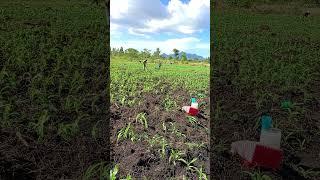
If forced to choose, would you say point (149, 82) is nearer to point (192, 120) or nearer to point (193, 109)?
point (193, 109)

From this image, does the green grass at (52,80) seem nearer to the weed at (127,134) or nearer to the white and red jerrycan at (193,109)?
the weed at (127,134)

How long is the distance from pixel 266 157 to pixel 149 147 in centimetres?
78

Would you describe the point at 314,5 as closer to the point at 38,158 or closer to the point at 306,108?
the point at 306,108

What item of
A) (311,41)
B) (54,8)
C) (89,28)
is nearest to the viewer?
(89,28)

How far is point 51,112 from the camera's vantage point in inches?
135

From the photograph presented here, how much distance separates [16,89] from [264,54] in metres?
3.67

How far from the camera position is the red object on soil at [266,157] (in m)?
2.81

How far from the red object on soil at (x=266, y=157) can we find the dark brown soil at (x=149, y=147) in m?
0.32

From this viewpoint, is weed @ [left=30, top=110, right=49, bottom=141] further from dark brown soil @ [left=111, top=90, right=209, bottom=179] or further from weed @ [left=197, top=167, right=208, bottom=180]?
weed @ [left=197, top=167, right=208, bottom=180]

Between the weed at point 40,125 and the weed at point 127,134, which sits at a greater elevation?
the weed at point 40,125

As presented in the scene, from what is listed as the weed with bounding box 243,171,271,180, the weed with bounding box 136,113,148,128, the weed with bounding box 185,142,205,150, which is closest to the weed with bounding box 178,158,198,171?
the weed with bounding box 185,142,205,150

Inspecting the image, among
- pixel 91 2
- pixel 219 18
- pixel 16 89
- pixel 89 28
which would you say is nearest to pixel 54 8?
pixel 91 2

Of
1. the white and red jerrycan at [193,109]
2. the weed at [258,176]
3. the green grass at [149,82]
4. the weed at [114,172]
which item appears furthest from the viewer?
the green grass at [149,82]

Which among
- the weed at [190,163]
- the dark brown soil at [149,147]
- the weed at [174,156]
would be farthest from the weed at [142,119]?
the weed at [190,163]
